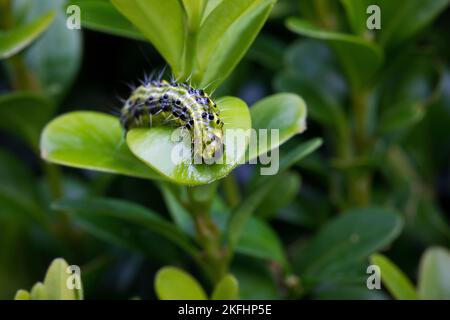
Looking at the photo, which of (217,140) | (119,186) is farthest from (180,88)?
Answer: (119,186)

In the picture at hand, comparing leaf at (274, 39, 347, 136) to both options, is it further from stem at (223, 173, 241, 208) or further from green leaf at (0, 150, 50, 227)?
green leaf at (0, 150, 50, 227)

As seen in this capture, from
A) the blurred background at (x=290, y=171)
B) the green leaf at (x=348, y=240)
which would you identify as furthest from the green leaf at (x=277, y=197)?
the green leaf at (x=348, y=240)

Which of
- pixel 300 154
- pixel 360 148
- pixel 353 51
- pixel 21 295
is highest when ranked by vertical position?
pixel 353 51

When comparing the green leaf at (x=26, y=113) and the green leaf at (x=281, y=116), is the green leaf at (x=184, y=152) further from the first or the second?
the green leaf at (x=26, y=113)

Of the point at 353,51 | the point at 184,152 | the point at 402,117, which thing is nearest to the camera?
the point at 184,152

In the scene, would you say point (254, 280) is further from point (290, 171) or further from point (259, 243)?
point (290, 171)

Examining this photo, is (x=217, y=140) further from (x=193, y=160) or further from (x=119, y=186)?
(x=119, y=186)

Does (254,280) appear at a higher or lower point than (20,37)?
lower

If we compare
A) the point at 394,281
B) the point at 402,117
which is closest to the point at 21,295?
the point at 394,281
